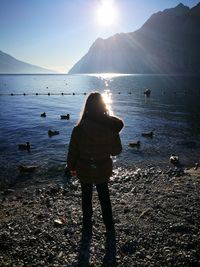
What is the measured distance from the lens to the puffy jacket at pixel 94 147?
714 centimetres

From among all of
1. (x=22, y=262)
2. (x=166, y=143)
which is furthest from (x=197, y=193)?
(x=166, y=143)

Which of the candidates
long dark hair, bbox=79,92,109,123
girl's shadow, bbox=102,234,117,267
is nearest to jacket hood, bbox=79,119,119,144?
long dark hair, bbox=79,92,109,123

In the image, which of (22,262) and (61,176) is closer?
(22,262)

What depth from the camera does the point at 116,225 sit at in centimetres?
923

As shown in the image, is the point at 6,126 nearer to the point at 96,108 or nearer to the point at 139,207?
the point at 139,207

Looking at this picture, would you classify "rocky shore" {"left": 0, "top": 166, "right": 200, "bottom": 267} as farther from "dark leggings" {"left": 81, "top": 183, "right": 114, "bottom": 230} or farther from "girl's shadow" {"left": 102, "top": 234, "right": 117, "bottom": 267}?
"dark leggings" {"left": 81, "top": 183, "right": 114, "bottom": 230}

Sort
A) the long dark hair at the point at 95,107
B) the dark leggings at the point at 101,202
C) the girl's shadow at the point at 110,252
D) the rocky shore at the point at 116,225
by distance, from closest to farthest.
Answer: the long dark hair at the point at 95,107 → the girl's shadow at the point at 110,252 → the rocky shore at the point at 116,225 → the dark leggings at the point at 101,202

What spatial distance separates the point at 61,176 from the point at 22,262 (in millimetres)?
8881

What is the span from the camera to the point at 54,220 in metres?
9.58

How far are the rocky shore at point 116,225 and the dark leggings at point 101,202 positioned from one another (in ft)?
1.34

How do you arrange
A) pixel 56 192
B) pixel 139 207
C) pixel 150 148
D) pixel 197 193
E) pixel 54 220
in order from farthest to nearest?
pixel 150 148 → pixel 56 192 → pixel 197 193 → pixel 139 207 → pixel 54 220

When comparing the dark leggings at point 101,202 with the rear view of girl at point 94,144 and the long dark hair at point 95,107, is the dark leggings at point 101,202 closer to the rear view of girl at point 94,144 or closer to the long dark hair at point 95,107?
the rear view of girl at point 94,144

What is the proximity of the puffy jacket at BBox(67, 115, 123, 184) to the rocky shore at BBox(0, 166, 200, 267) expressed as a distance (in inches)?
80.0

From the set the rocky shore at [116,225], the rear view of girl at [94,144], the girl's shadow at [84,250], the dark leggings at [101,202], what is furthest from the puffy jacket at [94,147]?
the rocky shore at [116,225]
